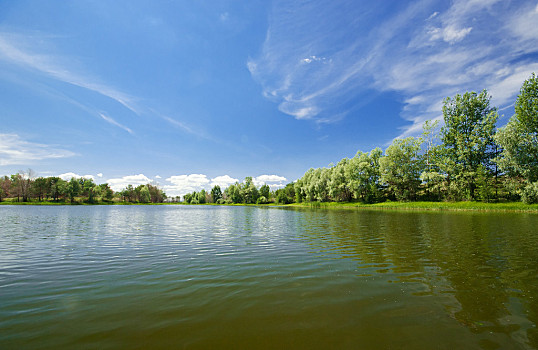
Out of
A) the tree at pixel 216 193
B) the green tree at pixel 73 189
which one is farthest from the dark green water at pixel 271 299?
the tree at pixel 216 193

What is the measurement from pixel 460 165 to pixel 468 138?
27.6 ft

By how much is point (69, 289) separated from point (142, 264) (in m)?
3.23

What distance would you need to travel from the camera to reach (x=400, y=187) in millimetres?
75000

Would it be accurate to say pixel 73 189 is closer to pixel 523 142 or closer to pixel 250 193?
pixel 250 193

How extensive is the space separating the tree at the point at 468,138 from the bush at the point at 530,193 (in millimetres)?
12346

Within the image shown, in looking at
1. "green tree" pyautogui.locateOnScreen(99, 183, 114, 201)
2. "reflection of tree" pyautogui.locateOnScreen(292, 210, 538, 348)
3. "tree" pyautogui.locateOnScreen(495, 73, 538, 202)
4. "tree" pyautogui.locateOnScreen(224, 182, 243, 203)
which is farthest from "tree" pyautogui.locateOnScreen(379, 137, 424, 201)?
"green tree" pyautogui.locateOnScreen(99, 183, 114, 201)

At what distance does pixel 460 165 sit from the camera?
200ft

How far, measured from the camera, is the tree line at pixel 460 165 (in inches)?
1804

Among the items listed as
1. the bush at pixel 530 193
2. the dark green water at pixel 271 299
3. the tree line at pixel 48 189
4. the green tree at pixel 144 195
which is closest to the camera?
the dark green water at pixel 271 299

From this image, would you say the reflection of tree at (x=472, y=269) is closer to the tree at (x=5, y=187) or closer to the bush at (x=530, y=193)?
the bush at (x=530, y=193)

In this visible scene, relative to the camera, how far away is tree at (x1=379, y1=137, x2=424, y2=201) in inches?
2852

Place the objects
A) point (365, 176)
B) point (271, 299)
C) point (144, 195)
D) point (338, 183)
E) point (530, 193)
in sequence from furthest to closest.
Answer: point (144, 195) < point (338, 183) < point (365, 176) < point (530, 193) < point (271, 299)

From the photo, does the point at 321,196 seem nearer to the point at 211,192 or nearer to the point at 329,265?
the point at 329,265

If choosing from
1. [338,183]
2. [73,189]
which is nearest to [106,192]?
[73,189]
